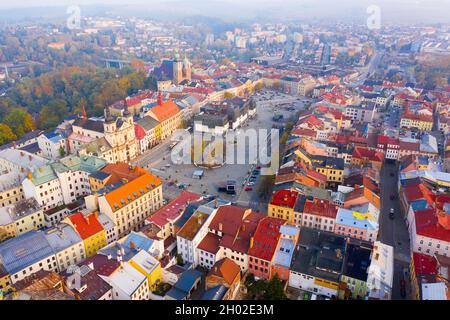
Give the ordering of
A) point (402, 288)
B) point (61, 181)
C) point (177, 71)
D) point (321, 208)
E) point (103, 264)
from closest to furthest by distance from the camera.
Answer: point (103, 264) → point (402, 288) → point (321, 208) → point (61, 181) → point (177, 71)

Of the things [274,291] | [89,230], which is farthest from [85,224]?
[274,291]

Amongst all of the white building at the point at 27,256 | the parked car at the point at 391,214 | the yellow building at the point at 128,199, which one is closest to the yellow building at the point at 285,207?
the parked car at the point at 391,214

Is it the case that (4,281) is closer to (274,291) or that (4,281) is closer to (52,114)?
(274,291)

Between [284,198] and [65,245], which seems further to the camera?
[284,198]

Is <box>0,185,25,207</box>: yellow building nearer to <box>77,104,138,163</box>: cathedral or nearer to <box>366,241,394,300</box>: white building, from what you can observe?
<box>77,104,138,163</box>: cathedral
